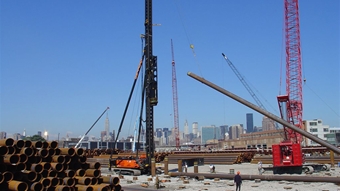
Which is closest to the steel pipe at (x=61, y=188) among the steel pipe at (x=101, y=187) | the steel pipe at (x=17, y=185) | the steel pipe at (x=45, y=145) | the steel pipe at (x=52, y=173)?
the steel pipe at (x=52, y=173)

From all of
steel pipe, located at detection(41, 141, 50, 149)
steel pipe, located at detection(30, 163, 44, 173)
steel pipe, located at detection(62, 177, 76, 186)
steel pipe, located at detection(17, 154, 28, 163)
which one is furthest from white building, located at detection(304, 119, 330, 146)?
steel pipe, located at detection(17, 154, 28, 163)

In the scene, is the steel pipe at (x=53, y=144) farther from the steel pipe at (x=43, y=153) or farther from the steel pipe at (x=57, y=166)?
the steel pipe at (x=57, y=166)

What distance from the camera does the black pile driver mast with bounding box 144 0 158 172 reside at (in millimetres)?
35375

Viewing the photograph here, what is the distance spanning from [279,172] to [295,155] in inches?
91.8

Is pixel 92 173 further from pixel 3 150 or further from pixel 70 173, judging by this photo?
pixel 3 150

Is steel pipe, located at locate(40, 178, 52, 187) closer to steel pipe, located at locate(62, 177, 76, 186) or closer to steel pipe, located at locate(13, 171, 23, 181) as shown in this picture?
steel pipe, located at locate(62, 177, 76, 186)

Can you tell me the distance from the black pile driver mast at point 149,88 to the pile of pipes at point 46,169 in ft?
62.4

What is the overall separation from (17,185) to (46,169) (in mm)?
1753

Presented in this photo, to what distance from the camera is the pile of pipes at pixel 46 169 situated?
44.7ft

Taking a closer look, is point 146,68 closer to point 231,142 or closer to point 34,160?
point 34,160

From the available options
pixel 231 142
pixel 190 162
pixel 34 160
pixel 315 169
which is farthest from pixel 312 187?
pixel 231 142

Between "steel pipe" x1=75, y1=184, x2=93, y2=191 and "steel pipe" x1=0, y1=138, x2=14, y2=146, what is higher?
"steel pipe" x1=0, y1=138, x2=14, y2=146

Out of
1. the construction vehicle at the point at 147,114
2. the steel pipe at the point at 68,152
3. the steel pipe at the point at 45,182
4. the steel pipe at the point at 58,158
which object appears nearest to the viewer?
the steel pipe at the point at 45,182

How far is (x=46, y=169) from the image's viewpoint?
48.2 feet
